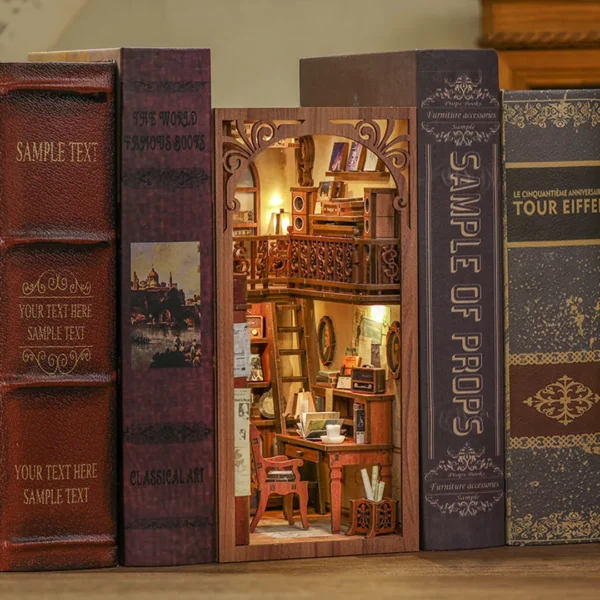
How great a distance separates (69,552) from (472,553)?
1908 millimetres

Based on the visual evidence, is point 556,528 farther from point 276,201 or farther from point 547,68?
point 547,68

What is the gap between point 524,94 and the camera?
740cm

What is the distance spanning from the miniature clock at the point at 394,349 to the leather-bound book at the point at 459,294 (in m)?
0.18

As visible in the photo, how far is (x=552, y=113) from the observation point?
7.40 metres

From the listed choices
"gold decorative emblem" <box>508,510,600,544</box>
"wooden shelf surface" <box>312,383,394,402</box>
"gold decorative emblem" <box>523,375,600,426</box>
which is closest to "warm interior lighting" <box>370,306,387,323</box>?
"wooden shelf surface" <box>312,383,394,402</box>

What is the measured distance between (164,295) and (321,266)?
3.91ft

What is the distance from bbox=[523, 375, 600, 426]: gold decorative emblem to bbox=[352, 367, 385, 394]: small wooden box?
729mm

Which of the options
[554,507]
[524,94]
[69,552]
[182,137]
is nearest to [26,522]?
[69,552]

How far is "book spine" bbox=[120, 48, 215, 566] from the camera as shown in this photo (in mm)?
7023

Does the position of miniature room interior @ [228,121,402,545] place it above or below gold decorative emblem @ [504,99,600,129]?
below

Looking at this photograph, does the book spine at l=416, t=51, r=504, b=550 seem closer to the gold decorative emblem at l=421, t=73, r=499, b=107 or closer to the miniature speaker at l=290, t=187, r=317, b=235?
the gold decorative emblem at l=421, t=73, r=499, b=107

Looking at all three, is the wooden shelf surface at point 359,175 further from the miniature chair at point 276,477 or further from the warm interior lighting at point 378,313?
the miniature chair at point 276,477

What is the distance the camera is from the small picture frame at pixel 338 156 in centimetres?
805

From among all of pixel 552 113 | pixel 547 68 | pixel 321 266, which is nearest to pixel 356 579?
pixel 321 266
